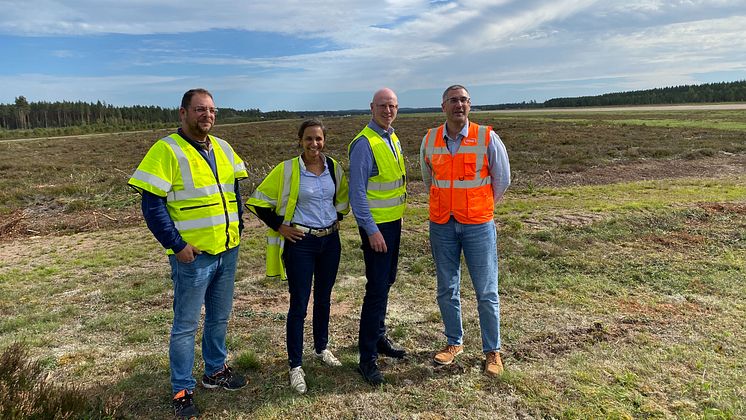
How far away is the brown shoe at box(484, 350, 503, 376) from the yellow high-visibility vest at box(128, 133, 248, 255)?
2363mm

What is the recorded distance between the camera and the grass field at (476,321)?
3525 millimetres

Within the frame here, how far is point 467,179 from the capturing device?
12.3 ft

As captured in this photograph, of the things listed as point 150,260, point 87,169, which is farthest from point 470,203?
point 87,169

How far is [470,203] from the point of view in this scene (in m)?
3.75

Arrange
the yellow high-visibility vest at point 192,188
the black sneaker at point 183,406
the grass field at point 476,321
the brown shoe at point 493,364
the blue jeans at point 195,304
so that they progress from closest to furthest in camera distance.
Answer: the yellow high-visibility vest at point 192,188 → the blue jeans at point 195,304 → the black sneaker at point 183,406 → the grass field at point 476,321 → the brown shoe at point 493,364

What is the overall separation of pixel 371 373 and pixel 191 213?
1937mm

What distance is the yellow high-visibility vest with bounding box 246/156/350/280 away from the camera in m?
3.57

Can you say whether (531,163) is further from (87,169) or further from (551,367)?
(87,169)

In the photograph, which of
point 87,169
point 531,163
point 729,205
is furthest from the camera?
point 87,169

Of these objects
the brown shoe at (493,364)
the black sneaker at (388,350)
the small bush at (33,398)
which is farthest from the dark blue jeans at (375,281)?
the small bush at (33,398)

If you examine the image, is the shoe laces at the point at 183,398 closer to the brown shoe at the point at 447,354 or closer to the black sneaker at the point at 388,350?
the black sneaker at the point at 388,350

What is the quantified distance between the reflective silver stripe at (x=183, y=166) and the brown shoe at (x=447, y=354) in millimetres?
2543

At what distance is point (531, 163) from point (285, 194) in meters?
19.5

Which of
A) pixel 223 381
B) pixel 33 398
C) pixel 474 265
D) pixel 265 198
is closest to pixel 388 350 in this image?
pixel 474 265
